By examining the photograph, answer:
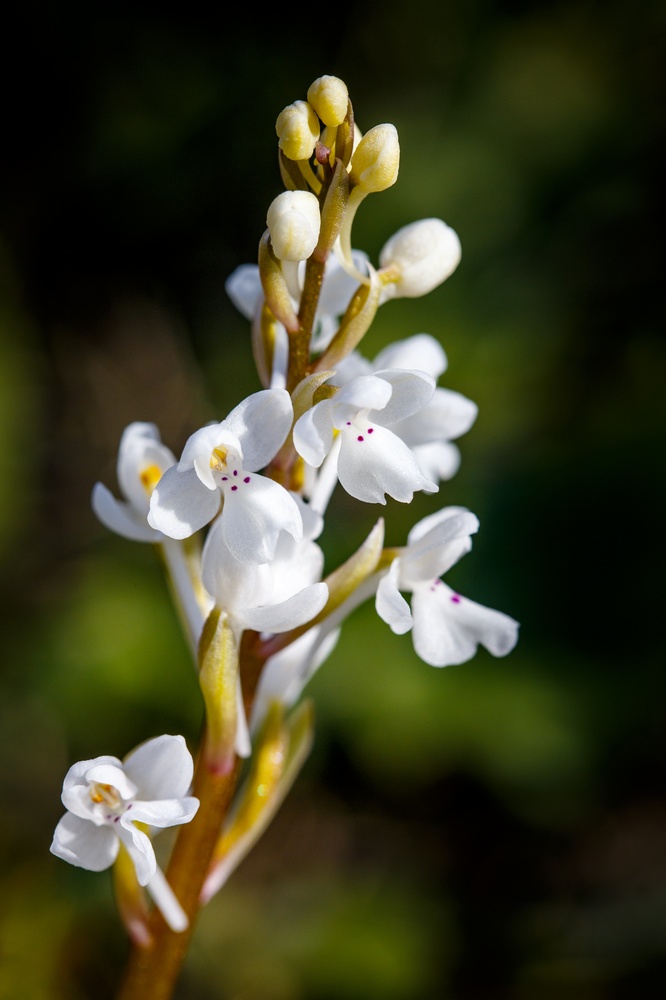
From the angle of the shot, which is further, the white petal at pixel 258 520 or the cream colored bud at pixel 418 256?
the cream colored bud at pixel 418 256

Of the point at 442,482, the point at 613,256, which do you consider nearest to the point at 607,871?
the point at 442,482

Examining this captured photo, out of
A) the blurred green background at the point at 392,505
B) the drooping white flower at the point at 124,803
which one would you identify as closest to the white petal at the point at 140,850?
the drooping white flower at the point at 124,803

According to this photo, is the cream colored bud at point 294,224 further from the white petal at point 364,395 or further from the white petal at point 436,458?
the white petal at point 436,458

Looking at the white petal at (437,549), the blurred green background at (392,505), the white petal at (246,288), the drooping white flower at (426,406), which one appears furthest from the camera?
the blurred green background at (392,505)

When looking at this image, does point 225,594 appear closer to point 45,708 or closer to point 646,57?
point 45,708

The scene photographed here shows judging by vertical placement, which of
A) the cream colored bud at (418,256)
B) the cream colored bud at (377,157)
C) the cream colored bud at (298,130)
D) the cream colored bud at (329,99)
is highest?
the cream colored bud at (329,99)

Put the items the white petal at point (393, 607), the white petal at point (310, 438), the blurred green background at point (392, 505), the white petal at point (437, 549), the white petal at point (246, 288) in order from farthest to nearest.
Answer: the blurred green background at point (392, 505) < the white petal at point (246, 288) < the white petal at point (437, 549) < the white petal at point (393, 607) < the white petal at point (310, 438)

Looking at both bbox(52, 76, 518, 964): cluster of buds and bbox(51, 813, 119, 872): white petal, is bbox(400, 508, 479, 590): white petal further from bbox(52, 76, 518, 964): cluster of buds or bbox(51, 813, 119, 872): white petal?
bbox(51, 813, 119, 872): white petal
